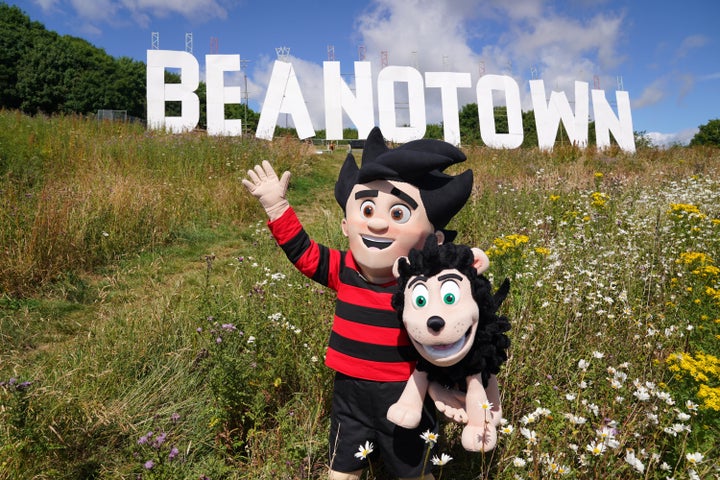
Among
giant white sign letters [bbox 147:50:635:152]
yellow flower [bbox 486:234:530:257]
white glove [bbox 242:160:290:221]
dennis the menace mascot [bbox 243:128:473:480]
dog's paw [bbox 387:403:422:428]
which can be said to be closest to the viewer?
dog's paw [bbox 387:403:422:428]

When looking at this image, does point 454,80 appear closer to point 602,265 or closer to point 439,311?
point 602,265

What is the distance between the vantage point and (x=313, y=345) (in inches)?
103

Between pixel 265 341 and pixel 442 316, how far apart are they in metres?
1.32

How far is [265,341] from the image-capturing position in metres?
2.57

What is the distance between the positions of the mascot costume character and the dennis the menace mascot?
0.15m

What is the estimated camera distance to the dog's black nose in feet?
5.16

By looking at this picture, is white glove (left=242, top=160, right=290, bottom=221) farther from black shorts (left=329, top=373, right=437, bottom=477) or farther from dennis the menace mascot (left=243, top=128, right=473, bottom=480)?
black shorts (left=329, top=373, right=437, bottom=477)

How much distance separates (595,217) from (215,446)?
456 centimetres

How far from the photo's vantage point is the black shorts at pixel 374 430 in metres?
1.89

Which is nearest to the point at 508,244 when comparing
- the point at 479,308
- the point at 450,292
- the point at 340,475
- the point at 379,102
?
the point at 479,308

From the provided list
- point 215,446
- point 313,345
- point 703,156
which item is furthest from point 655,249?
point 703,156

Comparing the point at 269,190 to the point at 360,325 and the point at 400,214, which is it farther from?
the point at 360,325

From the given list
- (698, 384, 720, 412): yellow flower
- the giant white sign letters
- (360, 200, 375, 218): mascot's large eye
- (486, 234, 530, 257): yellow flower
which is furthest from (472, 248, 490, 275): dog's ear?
the giant white sign letters

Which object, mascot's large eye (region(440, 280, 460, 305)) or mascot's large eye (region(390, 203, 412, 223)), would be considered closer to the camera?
mascot's large eye (region(440, 280, 460, 305))
